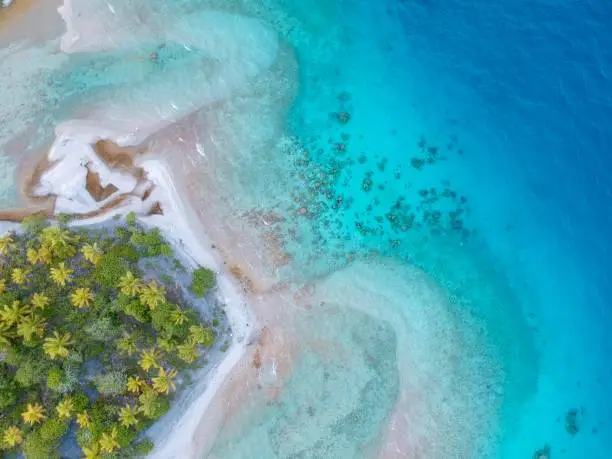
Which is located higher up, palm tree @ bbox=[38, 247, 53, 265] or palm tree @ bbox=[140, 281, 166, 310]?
palm tree @ bbox=[38, 247, 53, 265]

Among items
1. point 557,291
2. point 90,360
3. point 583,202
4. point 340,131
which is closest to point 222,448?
point 90,360

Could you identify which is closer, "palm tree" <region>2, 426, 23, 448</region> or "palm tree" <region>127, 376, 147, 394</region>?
"palm tree" <region>2, 426, 23, 448</region>

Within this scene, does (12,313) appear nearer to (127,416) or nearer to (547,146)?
(127,416)

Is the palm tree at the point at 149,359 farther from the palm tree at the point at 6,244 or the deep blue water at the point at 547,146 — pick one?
the deep blue water at the point at 547,146

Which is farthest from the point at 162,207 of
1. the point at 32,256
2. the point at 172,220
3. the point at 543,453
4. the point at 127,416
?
the point at 543,453

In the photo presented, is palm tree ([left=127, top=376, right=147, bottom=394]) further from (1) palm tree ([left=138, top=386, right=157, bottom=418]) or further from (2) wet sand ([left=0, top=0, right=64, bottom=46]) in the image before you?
(2) wet sand ([left=0, top=0, right=64, bottom=46])

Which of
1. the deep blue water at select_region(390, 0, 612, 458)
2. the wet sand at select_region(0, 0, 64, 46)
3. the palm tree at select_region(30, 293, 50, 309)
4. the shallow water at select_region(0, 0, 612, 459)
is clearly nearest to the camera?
the palm tree at select_region(30, 293, 50, 309)

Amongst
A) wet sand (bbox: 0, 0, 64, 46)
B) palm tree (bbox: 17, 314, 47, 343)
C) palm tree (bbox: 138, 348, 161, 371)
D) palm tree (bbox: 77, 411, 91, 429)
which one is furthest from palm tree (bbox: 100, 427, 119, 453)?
wet sand (bbox: 0, 0, 64, 46)
